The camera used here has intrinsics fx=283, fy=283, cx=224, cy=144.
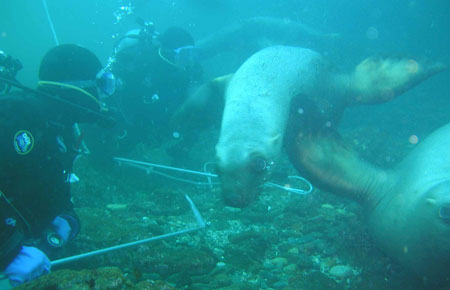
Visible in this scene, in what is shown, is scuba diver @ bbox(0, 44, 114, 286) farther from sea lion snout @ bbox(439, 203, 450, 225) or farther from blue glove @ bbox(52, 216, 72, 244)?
sea lion snout @ bbox(439, 203, 450, 225)

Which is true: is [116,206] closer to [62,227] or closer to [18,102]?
[62,227]

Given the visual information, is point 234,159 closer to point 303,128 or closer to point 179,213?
point 303,128

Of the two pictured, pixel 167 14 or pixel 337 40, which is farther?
pixel 167 14

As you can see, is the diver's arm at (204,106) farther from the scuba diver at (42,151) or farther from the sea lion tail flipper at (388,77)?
the sea lion tail flipper at (388,77)

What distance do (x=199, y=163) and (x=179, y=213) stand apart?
2.46m

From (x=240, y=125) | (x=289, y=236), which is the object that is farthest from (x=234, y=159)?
(x=289, y=236)

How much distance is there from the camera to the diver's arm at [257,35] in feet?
46.8

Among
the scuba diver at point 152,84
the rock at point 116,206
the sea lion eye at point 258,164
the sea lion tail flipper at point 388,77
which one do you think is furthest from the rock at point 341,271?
the rock at point 116,206

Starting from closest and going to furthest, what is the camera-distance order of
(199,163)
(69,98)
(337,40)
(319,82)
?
(69,98) → (319,82) → (199,163) → (337,40)

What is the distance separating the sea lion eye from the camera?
2896 mm

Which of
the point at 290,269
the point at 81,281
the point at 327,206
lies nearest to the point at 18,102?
the point at 81,281

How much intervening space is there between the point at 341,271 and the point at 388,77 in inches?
123

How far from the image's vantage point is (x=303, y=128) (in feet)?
12.9

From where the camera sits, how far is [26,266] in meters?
2.44
